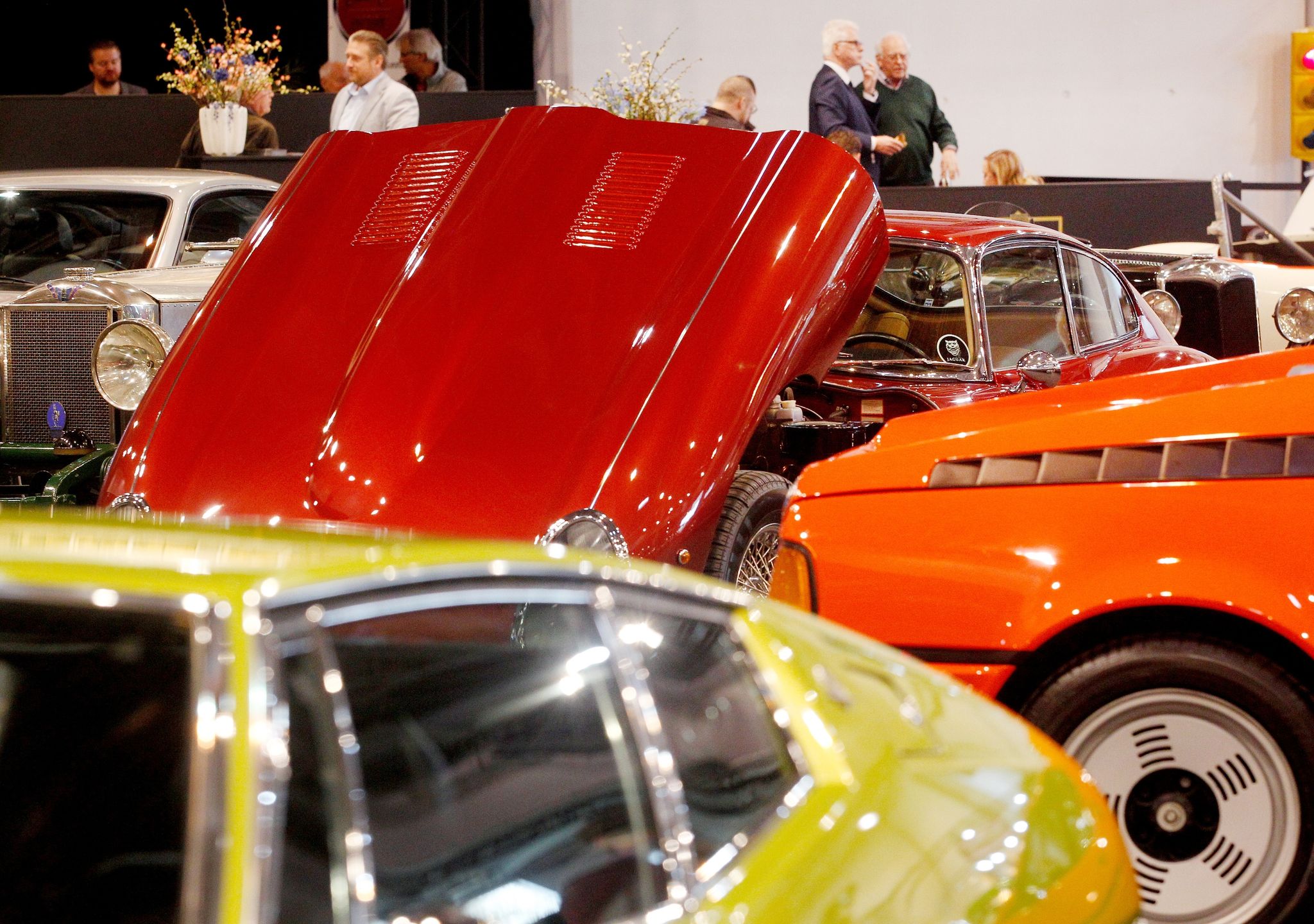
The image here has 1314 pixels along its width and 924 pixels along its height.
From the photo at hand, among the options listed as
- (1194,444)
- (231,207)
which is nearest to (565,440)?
(1194,444)

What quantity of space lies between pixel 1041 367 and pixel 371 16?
12.1m

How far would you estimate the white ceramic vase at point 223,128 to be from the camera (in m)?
12.1

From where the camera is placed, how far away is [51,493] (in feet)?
Answer: 18.1

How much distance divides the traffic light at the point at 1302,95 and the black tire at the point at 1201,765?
16.3 meters

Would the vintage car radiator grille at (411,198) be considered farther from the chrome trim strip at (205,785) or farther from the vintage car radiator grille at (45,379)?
the chrome trim strip at (205,785)

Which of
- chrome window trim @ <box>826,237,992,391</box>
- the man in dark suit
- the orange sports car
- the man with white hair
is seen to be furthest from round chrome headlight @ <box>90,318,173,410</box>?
the man with white hair

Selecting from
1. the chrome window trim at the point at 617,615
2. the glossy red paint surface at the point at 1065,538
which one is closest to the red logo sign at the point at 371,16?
the glossy red paint surface at the point at 1065,538

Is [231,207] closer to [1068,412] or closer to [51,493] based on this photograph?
[51,493]

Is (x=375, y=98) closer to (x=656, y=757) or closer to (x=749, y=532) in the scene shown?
(x=749, y=532)

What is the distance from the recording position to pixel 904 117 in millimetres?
11773

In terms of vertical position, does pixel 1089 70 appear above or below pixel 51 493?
above

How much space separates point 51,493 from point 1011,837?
14.7ft

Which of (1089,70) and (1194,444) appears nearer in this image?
(1194,444)

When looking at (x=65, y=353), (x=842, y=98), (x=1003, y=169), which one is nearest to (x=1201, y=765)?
(x=65, y=353)
